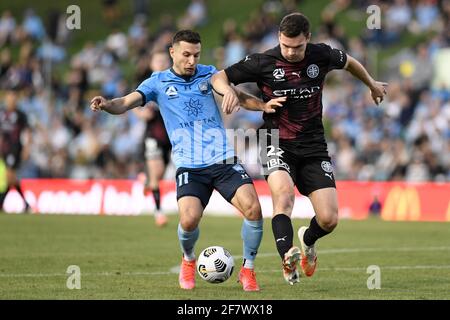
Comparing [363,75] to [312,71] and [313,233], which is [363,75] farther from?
[313,233]

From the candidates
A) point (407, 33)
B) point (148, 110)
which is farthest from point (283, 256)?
point (407, 33)

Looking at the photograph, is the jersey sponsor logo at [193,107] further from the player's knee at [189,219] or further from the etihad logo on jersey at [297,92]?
the player's knee at [189,219]

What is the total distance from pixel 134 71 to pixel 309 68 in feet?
65.8

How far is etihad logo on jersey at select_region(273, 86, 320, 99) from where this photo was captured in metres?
10.4

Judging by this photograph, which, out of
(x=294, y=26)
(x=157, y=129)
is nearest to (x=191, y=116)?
(x=294, y=26)

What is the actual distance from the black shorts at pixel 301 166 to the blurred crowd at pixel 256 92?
1221 cm

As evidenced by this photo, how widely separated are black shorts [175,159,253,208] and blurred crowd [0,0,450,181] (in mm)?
12804

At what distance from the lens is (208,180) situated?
406 inches

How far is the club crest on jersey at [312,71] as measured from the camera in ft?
34.2

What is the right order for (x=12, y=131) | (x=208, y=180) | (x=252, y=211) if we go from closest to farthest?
(x=252, y=211), (x=208, y=180), (x=12, y=131)

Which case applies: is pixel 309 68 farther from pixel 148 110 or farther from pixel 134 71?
pixel 134 71

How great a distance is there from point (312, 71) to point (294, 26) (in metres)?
0.71

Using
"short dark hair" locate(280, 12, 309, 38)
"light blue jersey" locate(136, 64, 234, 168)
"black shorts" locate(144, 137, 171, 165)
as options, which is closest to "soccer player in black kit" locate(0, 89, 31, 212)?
"black shorts" locate(144, 137, 171, 165)

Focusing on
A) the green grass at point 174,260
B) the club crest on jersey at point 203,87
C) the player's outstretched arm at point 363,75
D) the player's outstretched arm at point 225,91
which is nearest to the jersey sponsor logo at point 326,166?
the player's outstretched arm at point 363,75
